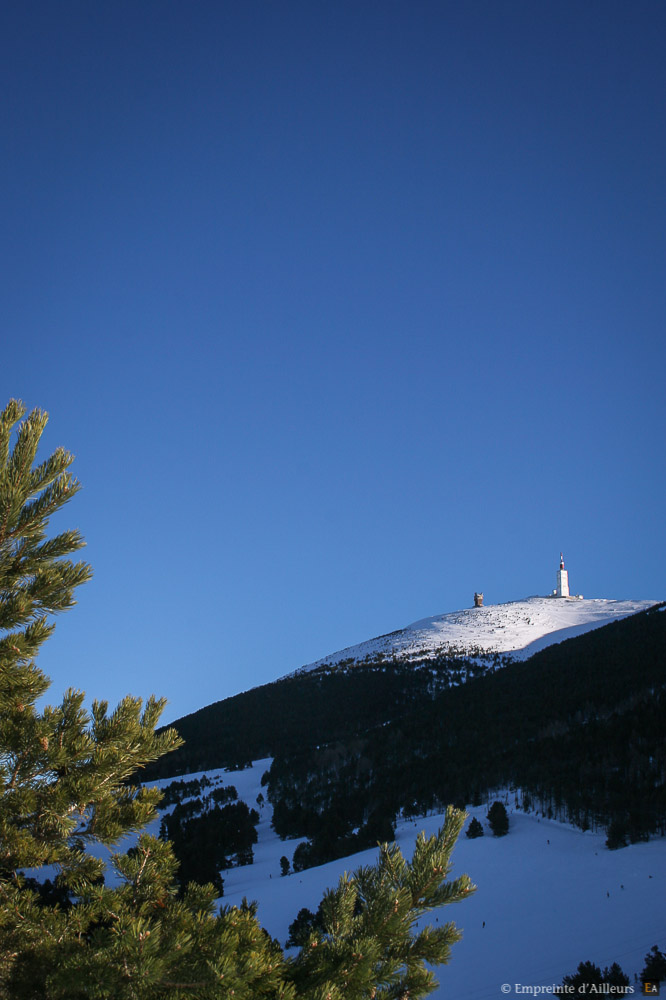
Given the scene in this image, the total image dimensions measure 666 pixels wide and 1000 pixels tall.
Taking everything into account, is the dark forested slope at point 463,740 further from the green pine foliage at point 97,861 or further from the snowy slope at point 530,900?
the green pine foliage at point 97,861

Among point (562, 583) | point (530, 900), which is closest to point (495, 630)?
point (562, 583)

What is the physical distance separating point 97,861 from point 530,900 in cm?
1845

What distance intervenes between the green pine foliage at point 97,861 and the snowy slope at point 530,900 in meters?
11.2

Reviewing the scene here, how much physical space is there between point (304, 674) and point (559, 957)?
2336 inches

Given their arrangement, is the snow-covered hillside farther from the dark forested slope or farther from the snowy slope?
the snowy slope

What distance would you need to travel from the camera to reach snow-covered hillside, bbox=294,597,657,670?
6588 cm

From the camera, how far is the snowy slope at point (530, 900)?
45.5 feet

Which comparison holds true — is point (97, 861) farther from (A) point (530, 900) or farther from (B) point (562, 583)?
(B) point (562, 583)

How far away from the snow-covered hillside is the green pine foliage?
196 feet

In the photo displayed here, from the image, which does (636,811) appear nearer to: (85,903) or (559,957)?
(559,957)

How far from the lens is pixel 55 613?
3354mm

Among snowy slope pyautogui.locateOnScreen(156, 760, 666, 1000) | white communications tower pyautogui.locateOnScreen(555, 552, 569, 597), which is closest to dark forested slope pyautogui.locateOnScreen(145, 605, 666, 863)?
snowy slope pyautogui.locateOnScreen(156, 760, 666, 1000)

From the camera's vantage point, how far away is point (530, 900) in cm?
1789

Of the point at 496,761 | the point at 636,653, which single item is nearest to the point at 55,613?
the point at 496,761
